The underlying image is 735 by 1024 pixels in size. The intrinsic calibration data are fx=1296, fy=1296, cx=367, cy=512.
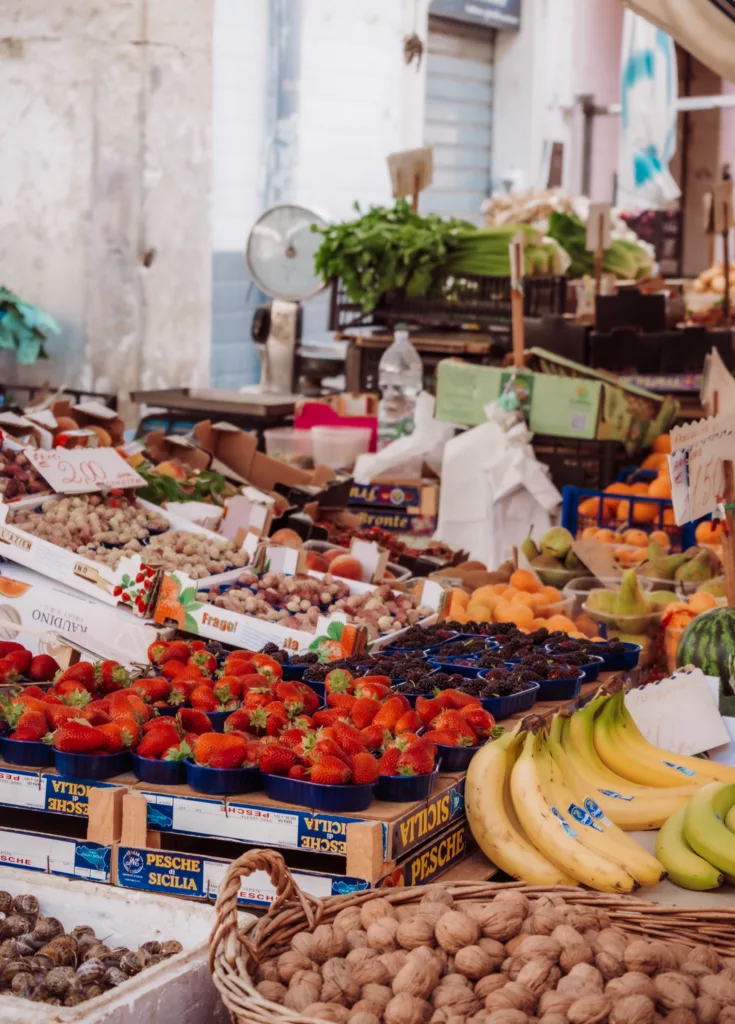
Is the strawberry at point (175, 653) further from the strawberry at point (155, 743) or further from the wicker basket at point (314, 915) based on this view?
the wicker basket at point (314, 915)

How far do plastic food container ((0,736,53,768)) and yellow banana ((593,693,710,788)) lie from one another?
112 cm

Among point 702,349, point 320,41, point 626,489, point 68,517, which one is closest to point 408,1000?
point 68,517

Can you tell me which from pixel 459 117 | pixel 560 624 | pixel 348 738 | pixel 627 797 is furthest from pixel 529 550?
pixel 459 117

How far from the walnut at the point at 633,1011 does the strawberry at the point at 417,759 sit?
652mm

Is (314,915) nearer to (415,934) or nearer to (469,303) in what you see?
(415,934)

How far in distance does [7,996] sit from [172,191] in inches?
271

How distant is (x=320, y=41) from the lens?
35.7 ft

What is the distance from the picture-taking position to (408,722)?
234cm

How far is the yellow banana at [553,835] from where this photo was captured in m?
2.16

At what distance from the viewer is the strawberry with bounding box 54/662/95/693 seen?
2.53 meters

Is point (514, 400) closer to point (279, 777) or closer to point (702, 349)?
point (702, 349)

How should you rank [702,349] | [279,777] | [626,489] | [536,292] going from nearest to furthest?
1. [279,777]
2. [626,489]
3. [702,349]
4. [536,292]

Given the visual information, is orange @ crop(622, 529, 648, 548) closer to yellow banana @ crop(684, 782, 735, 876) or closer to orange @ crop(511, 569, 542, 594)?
orange @ crop(511, 569, 542, 594)

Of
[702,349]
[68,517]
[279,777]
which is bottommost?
[279,777]
